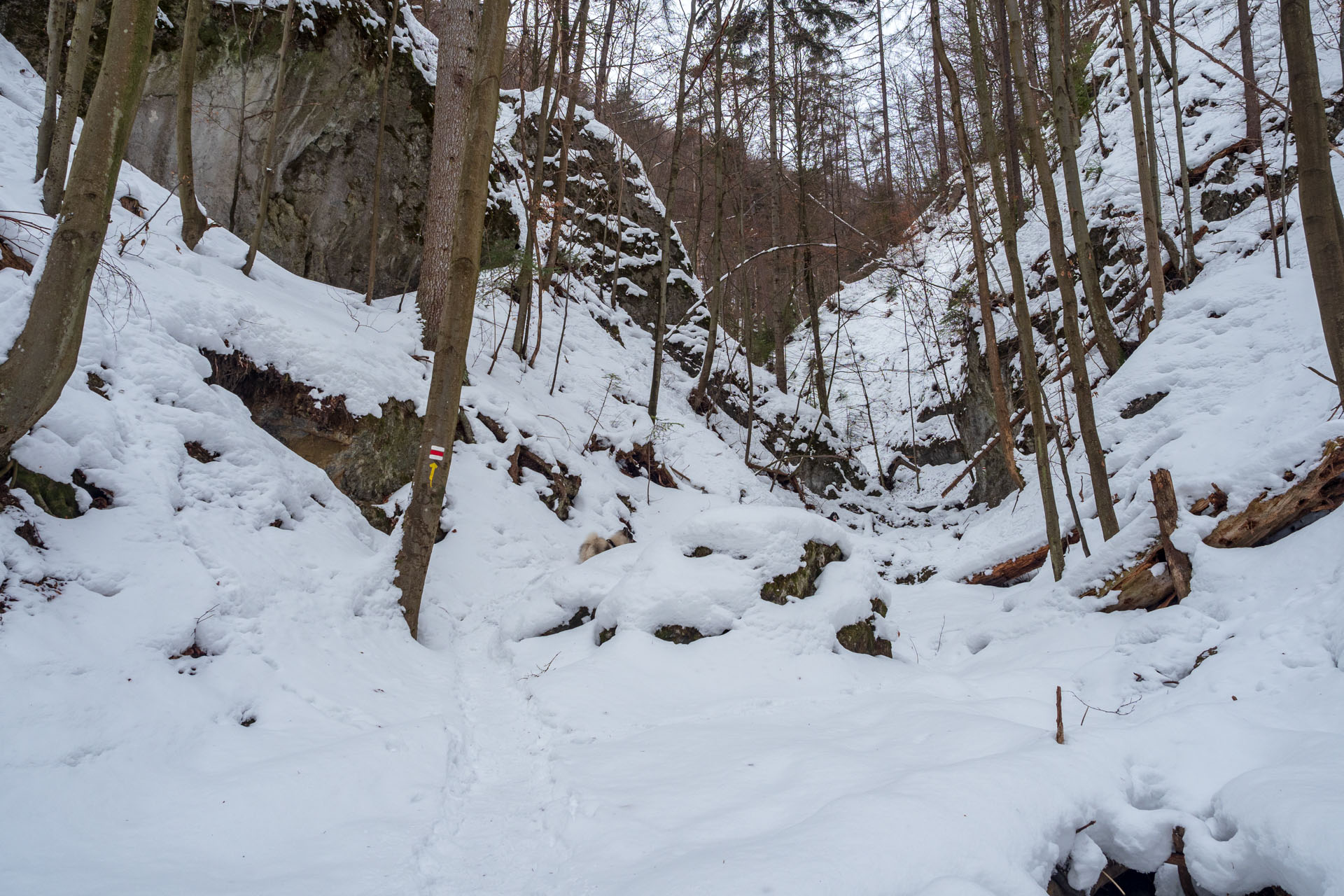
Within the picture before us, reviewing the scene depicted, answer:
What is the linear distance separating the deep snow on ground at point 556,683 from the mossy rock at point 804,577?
116 mm

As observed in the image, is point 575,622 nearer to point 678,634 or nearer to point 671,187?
point 678,634

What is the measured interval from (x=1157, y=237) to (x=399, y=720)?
473 inches

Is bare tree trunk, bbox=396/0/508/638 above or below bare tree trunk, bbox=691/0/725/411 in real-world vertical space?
below

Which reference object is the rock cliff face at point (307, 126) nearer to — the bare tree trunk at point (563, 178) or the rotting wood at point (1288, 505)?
the bare tree trunk at point (563, 178)

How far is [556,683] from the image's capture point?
4695mm

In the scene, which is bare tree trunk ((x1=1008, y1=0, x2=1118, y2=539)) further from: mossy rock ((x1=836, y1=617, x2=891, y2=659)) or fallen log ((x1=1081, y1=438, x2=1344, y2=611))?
Result: mossy rock ((x1=836, y1=617, x2=891, y2=659))

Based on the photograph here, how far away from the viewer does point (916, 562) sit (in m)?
11.2

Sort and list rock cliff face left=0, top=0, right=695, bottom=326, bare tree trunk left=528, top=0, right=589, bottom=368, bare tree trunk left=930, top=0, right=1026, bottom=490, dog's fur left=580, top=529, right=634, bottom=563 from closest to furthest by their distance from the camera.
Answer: bare tree trunk left=930, top=0, right=1026, bottom=490 → dog's fur left=580, top=529, right=634, bottom=563 → rock cliff face left=0, top=0, right=695, bottom=326 → bare tree trunk left=528, top=0, right=589, bottom=368

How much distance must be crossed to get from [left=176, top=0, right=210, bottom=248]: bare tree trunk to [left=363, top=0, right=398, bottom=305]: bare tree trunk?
8.06 feet

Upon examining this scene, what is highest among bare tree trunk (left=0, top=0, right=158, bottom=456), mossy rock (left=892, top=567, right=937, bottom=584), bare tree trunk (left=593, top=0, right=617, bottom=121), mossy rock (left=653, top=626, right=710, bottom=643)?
bare tree trunk (left=593, top=0, right=617, bottom=121)

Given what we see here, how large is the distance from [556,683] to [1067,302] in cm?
590

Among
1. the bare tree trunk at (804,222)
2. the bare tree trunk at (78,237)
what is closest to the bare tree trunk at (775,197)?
the bare tree trunk at (804,222)

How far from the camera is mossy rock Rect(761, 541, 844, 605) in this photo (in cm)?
559

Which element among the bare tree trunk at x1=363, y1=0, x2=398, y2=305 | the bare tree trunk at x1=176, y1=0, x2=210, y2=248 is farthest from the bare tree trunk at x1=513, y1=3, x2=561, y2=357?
the bare tree trunk at x1=176, y1=0, x2=210, y2=248
